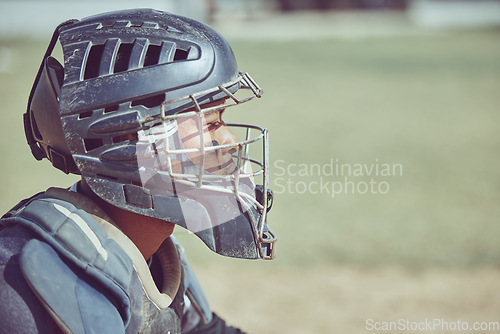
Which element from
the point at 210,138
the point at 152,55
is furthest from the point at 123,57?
the point at 210,138

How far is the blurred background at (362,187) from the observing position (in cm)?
430

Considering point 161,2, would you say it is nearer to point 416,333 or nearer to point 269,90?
point 269,90

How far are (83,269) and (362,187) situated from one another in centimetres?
562

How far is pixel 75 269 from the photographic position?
5.41ft

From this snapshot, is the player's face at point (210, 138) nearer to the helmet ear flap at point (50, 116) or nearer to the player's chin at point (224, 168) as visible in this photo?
the player's chin at point (224, 168)

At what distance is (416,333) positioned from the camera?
3785 millimetres

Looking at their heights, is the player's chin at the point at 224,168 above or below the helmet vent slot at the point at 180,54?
below

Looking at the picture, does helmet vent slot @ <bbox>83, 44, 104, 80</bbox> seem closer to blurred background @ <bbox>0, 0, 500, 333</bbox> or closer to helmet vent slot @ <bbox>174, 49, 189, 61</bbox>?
helmet vent slot @ <bbox>174, 49, 189, 61</bbox>

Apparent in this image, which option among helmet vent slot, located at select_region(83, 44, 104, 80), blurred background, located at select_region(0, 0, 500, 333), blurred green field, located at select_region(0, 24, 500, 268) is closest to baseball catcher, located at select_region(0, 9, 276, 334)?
helmet vent slot, located at select_region(83, 44, 104, 80)

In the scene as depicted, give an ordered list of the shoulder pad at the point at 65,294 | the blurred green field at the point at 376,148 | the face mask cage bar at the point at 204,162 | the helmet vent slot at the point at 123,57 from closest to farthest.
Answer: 1. the shoulder pad at the point at 65,294
2. the face mask cage bar at the point at 204,162
3. the helmet vent slot at the point at 123,57
4. the blurred green field at the point at 376,148

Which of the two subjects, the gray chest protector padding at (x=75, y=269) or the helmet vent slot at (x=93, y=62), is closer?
the gray chest protector padding at (x=75, y=269)

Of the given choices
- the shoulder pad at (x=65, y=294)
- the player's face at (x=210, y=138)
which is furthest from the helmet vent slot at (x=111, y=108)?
the shoulder pad at (x=65, y=294)

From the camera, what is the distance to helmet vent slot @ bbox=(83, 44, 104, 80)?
1932 mm

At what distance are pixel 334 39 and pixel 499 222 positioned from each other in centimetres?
1884
